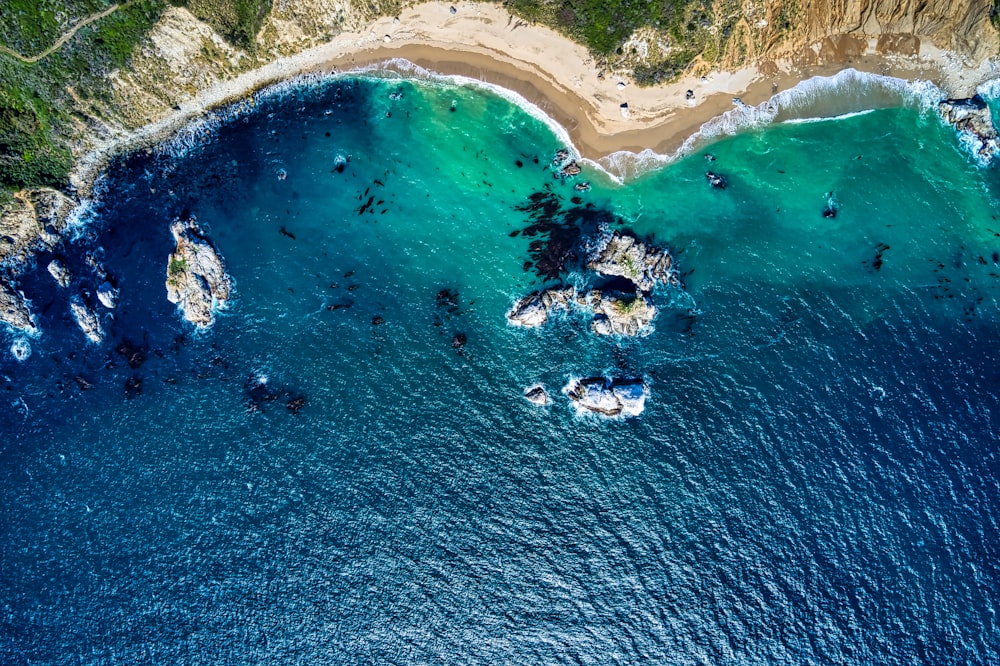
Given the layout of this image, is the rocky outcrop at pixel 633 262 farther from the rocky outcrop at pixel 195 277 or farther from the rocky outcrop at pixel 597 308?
the rocky outcrop at pixel 195 277

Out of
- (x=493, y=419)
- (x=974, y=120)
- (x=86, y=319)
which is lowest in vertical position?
(x=86, y=319)

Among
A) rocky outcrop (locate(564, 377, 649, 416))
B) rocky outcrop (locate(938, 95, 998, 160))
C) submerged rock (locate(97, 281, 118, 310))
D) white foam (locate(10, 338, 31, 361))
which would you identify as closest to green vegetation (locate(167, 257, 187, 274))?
submerged rock (locate(97, 281, 118, 310))

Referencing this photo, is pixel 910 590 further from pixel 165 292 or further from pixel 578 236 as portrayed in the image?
pixel 165 292

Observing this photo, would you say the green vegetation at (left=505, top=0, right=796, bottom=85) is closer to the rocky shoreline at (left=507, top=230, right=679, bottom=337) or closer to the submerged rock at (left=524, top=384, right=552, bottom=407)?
the rocky shoreline at (left=507, top=230, right=679, bottom=337)

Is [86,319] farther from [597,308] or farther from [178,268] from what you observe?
[597,308]

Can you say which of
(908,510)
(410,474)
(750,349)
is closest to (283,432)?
(410,474)

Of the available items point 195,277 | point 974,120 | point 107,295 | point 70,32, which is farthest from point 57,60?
point 974,120
